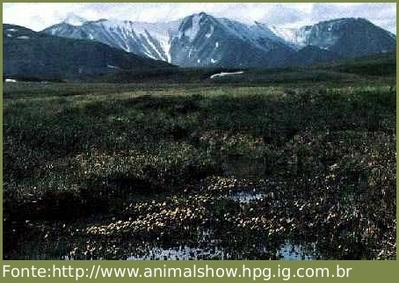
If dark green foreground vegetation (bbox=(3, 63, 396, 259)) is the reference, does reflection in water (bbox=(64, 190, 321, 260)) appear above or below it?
below

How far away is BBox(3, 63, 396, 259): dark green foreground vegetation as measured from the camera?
66.5ft

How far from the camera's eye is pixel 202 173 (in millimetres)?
30984

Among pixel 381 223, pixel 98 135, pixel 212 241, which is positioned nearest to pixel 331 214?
pixel 381 223

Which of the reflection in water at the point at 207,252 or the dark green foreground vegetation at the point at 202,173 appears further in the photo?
the dark green foreground vegetation at the point at 202,173

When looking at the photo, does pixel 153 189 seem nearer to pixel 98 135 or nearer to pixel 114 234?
pixel 114 234

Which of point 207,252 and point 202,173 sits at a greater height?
point 202,173

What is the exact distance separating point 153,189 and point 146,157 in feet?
14.2

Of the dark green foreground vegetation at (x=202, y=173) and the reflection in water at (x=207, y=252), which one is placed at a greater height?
the dark green foreground vegetation at (x=202, y=173)

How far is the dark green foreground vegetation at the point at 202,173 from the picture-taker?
2028 centimetres

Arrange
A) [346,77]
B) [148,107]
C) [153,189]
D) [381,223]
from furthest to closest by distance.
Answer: [346,77]
[148,107]
[153,189]
[381,223]

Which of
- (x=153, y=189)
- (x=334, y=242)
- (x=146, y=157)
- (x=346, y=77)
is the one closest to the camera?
(x=334, y=242)

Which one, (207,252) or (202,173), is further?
(202,173)

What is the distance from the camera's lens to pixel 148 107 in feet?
149

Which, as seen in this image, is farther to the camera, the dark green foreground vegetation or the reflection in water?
the dark green foreground vegetation
